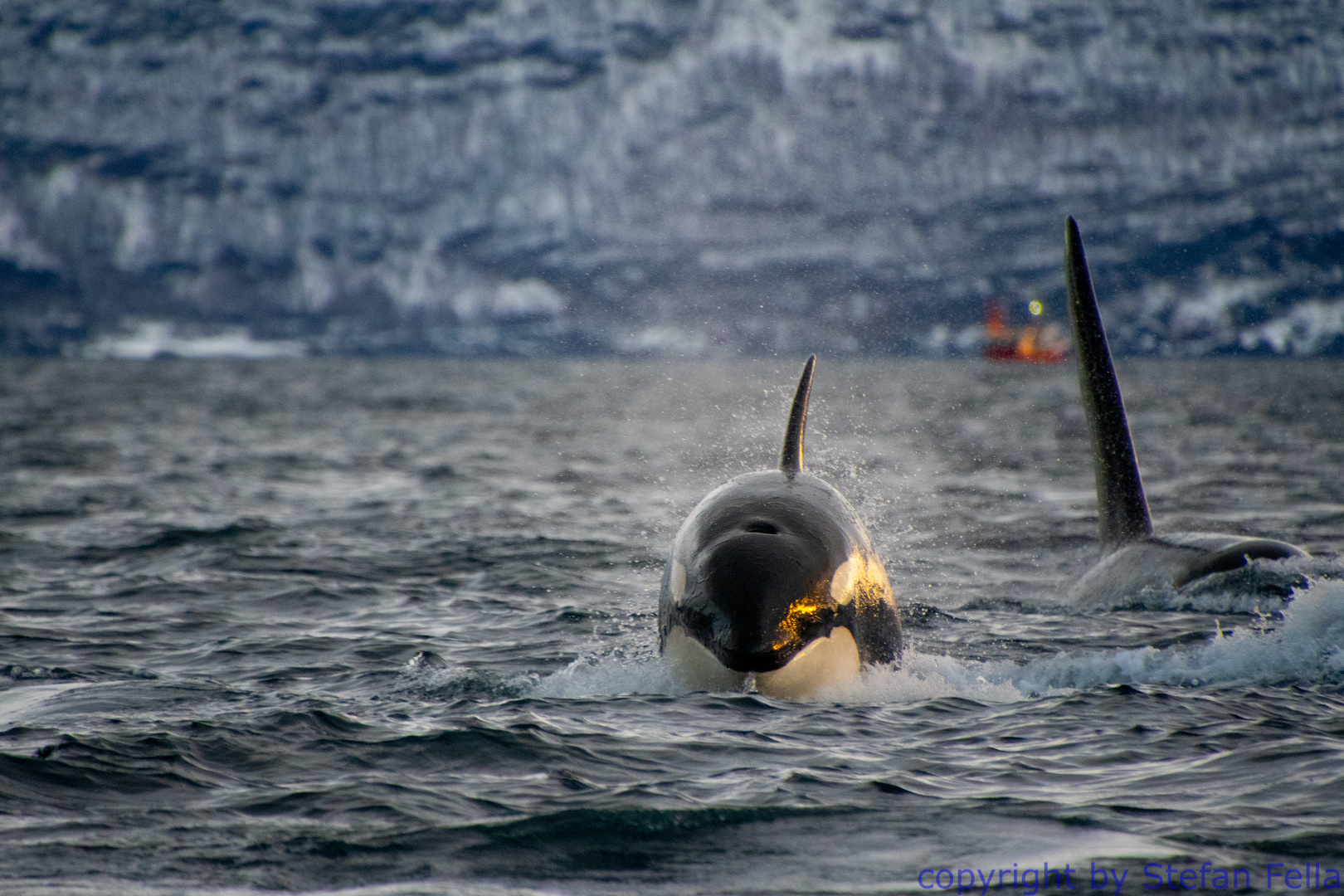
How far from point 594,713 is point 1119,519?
537 centimetres

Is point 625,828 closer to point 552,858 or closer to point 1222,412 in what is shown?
point 552,858

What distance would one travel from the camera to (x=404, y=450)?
30047 mm

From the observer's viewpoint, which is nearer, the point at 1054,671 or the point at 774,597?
the point at 774,597

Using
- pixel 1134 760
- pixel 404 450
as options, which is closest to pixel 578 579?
pixel 1134 760
